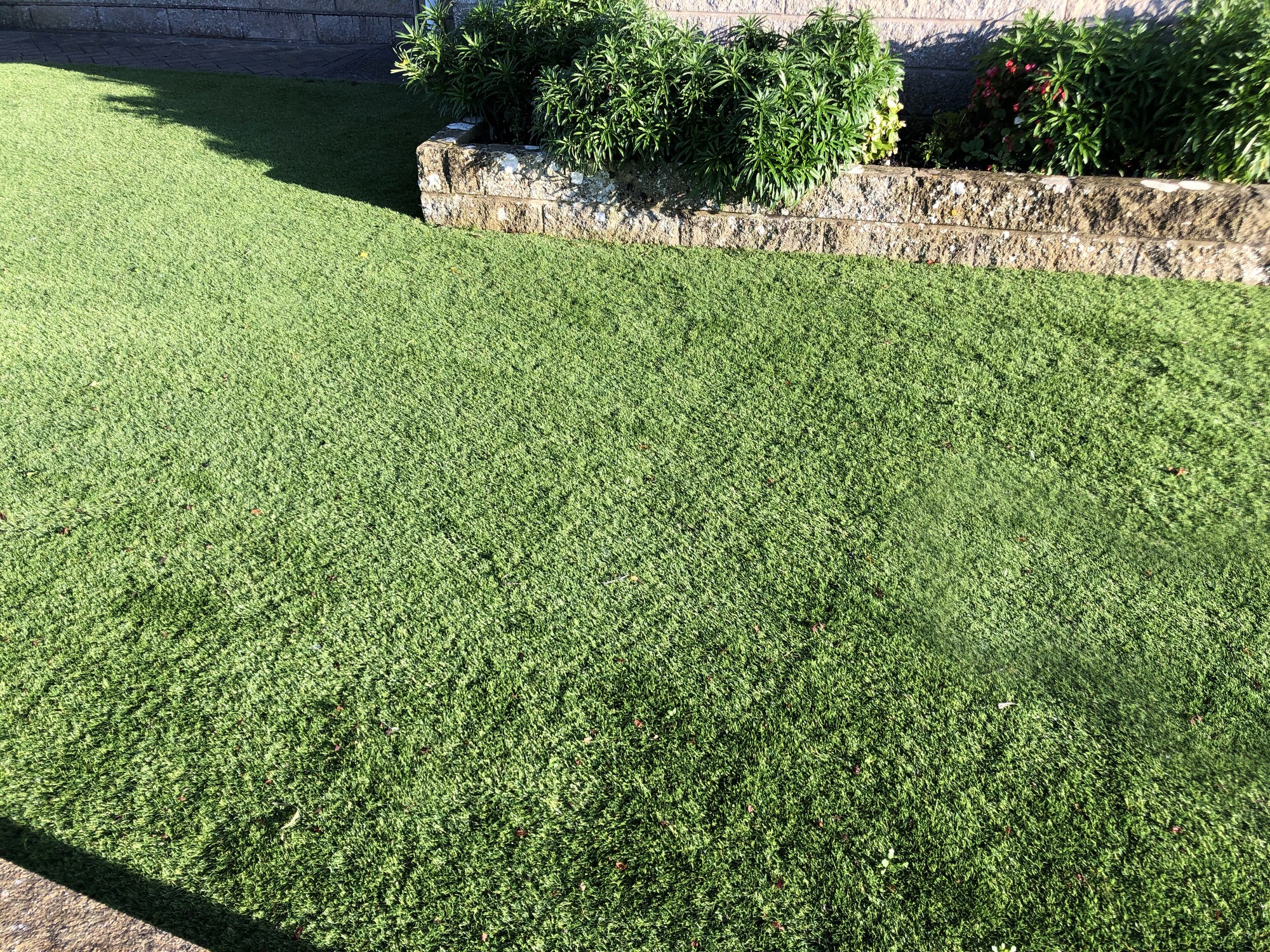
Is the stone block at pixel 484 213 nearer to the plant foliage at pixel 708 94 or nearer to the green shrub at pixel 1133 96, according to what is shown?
the plant foliage at pixel 708 94

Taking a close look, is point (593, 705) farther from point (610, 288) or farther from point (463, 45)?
point (463, 45)

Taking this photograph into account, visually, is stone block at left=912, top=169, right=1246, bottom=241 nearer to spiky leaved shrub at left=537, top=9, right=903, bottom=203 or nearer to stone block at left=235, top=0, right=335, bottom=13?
spiky leaved shrub at left=537, top=9, right=903, bottom=203

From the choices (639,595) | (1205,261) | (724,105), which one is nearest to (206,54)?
(724,105)

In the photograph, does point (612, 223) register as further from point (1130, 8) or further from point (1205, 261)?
point (1130, 8)

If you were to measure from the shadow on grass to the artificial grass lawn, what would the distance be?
34mm

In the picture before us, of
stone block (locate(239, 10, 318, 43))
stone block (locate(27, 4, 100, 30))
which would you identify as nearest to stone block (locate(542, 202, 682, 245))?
stone block (locate(239, 10, 318, 43))

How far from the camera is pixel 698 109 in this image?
477cm

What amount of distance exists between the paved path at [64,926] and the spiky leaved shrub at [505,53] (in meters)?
4.70

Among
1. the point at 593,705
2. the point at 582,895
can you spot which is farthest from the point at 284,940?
the point at 593,705

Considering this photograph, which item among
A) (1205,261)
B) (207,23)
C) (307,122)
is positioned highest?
(207,23)

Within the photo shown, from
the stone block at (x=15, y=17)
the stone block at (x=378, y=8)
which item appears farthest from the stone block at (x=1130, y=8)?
the stone block at (x=15, y=17)

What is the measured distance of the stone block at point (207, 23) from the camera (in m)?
10.5

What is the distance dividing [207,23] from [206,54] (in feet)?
4.28

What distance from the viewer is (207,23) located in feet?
34.6
